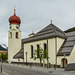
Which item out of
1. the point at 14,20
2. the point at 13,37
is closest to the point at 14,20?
the point at 14,20

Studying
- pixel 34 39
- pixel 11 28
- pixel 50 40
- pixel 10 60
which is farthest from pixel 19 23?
pixel 50 40

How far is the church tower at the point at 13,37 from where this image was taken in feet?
185

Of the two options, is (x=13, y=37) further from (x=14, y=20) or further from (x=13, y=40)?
(x=14, y=20)

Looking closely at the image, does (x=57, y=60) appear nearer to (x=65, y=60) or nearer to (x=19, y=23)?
(x=65, y=60)

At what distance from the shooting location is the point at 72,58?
101 feet

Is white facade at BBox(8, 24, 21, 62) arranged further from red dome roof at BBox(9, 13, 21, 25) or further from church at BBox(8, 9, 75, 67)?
church at BBox(8, 9, 75, 67)

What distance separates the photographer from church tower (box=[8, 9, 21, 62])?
56422 millimetres


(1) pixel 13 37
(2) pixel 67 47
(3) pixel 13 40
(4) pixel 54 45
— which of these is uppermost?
(1) pixel 13 37

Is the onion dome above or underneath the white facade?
above

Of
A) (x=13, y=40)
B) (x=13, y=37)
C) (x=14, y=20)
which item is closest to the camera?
(x=14, y=20)

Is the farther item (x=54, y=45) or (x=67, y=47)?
(x=54, y=45)

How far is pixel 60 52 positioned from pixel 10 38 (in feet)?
101

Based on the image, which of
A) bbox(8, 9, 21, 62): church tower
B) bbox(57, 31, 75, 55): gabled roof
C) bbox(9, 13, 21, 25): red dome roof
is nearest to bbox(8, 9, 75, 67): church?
bbox(57, 31, 75, 55): gabled roof

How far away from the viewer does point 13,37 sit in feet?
188
